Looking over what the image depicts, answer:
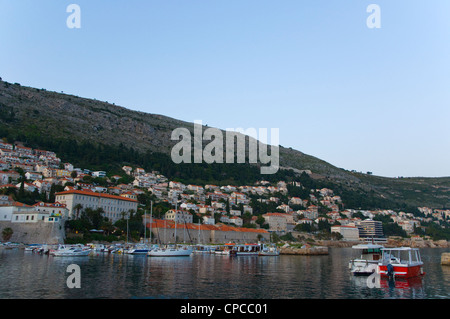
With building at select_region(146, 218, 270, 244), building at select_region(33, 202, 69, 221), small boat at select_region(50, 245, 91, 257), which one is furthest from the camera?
building at select_region(146, 218, 270, 244)

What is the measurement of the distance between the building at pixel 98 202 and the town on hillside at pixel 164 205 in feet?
0.53

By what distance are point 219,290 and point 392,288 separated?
976cm

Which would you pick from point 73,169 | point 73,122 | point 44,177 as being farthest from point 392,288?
point 73,122

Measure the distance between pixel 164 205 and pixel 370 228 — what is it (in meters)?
71.7

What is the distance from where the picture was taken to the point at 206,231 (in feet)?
233

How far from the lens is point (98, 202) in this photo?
207ft

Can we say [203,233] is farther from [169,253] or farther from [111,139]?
[111,139]

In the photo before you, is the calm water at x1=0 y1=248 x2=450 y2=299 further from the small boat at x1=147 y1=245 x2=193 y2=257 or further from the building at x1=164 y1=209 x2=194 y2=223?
the building at x1=164 y1=209 x2=194 y2=223

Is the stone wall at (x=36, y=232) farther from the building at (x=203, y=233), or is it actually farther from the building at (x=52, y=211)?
the building at (x=203, y=233)

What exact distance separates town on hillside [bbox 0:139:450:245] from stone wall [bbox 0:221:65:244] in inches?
22.1

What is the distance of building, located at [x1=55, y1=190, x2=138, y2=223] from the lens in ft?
194
